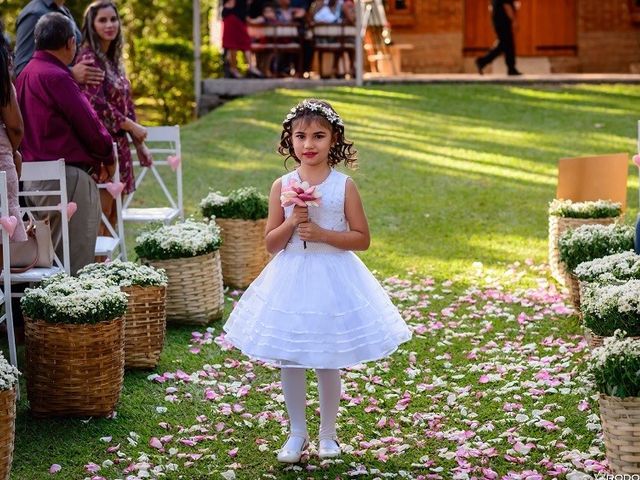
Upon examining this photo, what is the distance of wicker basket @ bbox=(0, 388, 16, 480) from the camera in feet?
14.5

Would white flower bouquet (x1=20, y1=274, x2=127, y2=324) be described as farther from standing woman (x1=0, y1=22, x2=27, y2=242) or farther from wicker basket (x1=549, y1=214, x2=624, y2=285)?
wicker basket (x1=549, y1=214, x2=624, y2=285)

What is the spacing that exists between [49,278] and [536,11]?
17.0m

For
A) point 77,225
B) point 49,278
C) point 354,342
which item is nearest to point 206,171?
point 77,225

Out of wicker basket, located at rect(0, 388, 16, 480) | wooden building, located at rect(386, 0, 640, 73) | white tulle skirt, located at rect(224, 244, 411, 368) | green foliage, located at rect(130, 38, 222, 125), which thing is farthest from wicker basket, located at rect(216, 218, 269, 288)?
green foliage, located at rect(130, 38, 222, 125)

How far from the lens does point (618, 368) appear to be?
14.5ft

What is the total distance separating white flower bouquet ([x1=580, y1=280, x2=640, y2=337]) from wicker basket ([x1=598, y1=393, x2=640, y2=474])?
0.73 m

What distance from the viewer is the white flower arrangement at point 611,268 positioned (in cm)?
584

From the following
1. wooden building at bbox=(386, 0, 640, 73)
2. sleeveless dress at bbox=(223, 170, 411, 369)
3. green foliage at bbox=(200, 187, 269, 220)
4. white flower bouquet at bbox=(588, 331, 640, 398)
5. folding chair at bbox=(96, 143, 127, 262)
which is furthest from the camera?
wooden building at bbox=(386, 0, 640, 73)

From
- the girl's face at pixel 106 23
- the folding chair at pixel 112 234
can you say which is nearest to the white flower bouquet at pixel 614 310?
the folding chair at pixel 112 234

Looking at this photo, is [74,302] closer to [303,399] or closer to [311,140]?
[303,399]

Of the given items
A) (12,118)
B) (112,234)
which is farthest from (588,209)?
(12,118)

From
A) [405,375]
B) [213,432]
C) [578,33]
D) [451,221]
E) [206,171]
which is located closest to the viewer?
[213,432]

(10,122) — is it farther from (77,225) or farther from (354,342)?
(354,342)

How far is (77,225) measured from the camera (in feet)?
21.8
